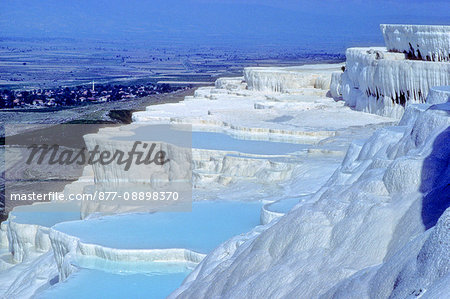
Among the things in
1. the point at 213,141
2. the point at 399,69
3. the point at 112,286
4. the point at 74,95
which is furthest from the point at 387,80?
the point at 74,95

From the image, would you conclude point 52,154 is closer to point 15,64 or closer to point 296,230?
point 296,230

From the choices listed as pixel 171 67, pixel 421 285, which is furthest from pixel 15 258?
pixel 171 67

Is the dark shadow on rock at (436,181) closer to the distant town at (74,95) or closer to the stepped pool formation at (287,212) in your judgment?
the stepped pool formation at (287,212)

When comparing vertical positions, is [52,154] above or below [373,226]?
below

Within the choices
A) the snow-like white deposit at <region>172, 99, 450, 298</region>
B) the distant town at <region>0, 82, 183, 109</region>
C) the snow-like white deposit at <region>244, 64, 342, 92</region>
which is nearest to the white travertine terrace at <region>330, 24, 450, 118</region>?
the snow-like white deposit at <region>244, 64, 342, 92</region>

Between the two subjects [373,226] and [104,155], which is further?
[104,155]

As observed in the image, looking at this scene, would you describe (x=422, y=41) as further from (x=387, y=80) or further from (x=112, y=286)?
(x=112, y=286)
